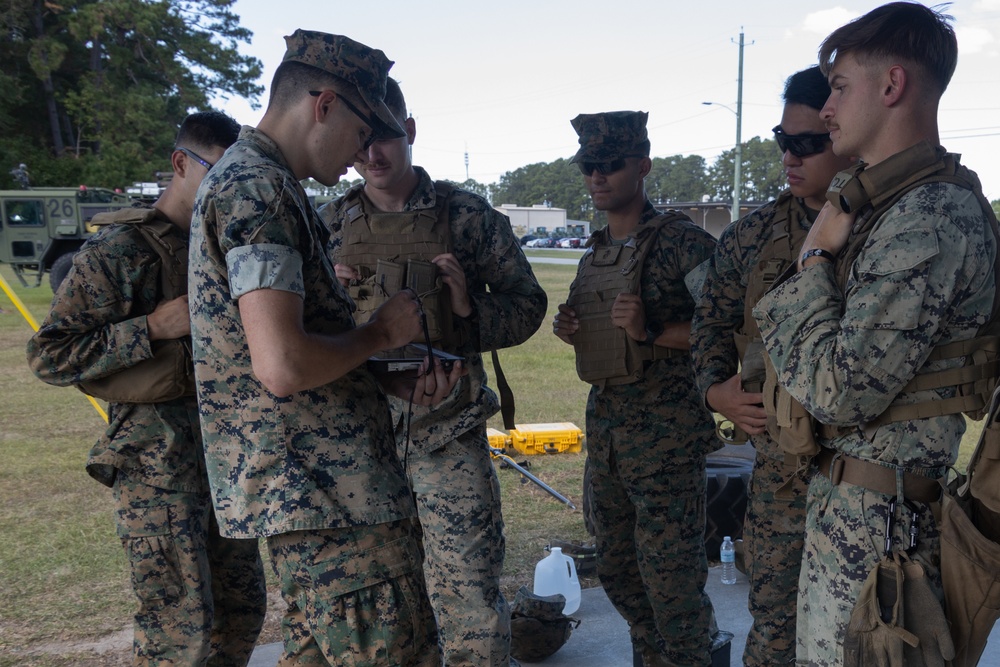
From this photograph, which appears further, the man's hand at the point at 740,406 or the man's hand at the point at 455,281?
the man's hand at the point at 455,281

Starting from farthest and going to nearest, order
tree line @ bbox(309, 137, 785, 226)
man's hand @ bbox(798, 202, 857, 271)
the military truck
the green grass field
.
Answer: tree line @ bbox(309, 137, 785, 226), the military truck, the green grass field, man's hand @ bbox(798, 202, 857, 271)

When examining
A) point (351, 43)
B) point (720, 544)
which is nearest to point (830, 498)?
point (351, 43)

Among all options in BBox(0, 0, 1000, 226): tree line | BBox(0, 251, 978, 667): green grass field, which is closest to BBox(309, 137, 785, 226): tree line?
BBox(0, 0, 1000, 226): tree line

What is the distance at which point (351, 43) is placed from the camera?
2150mm

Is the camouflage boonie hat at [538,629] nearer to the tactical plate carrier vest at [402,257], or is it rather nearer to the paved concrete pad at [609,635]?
the paved concrete pad at [609,635]

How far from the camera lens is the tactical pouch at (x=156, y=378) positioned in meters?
2.70

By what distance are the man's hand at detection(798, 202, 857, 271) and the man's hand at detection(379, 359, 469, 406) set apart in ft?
3.27

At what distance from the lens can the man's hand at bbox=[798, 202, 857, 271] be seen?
80.0 inches

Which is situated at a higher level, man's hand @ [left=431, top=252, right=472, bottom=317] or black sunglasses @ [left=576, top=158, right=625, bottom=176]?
black sunglasses @ [left=576, top=158, right=625, bottom=176]

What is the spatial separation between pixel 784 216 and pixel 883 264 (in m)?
1.06

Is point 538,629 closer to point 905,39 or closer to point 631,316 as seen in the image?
point 631,316

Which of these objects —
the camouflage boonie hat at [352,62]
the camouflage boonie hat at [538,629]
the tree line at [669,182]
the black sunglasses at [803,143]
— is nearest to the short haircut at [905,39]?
the black sunglasses at [803,143]

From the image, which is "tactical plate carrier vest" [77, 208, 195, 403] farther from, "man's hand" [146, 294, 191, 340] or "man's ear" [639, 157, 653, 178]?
"man's ear" [639, 157, 653, 178]

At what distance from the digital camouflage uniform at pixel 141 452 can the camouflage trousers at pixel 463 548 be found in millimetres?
741
